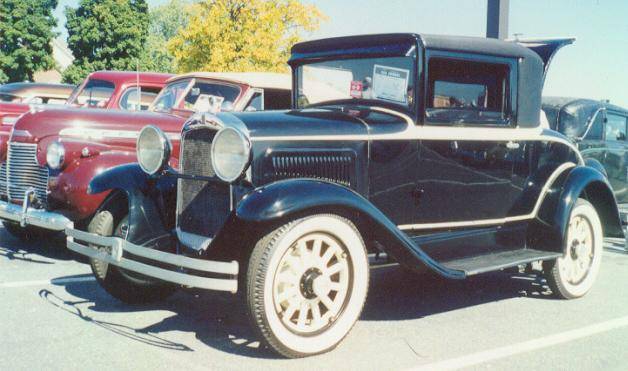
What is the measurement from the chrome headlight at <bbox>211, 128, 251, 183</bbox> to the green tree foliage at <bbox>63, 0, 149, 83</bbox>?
39.0m

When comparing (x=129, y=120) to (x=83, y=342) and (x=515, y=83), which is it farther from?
(x=515, y=83)

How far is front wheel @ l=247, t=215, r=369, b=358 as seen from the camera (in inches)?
128

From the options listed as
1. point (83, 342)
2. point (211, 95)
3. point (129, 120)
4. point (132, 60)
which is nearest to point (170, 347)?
point (83, 342)

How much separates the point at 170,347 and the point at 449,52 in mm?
2620

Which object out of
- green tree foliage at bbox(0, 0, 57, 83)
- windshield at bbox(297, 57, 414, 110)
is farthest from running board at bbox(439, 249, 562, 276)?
green tree foliage at bbox(0, 0, 57, 83)

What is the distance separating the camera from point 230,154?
3.52m

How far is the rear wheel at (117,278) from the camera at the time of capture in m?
4.29

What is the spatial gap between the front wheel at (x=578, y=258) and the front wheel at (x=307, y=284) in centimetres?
204

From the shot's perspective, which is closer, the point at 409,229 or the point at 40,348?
the point at 40,348

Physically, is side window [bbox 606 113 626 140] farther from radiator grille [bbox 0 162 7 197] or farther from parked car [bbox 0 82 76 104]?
parked car [bbox 0 82 76 104]

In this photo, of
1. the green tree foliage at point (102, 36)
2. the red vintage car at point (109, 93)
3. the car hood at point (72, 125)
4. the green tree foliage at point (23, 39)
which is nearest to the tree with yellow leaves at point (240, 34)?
the red vintage car at point (109, 93)

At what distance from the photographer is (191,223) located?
399 centimetres

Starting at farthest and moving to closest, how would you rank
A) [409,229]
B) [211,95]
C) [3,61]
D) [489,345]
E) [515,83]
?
[3,61]
[211,95]
[515,83]
[409,229]
[489,345]

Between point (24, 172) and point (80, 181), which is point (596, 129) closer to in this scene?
point (80, 181)
